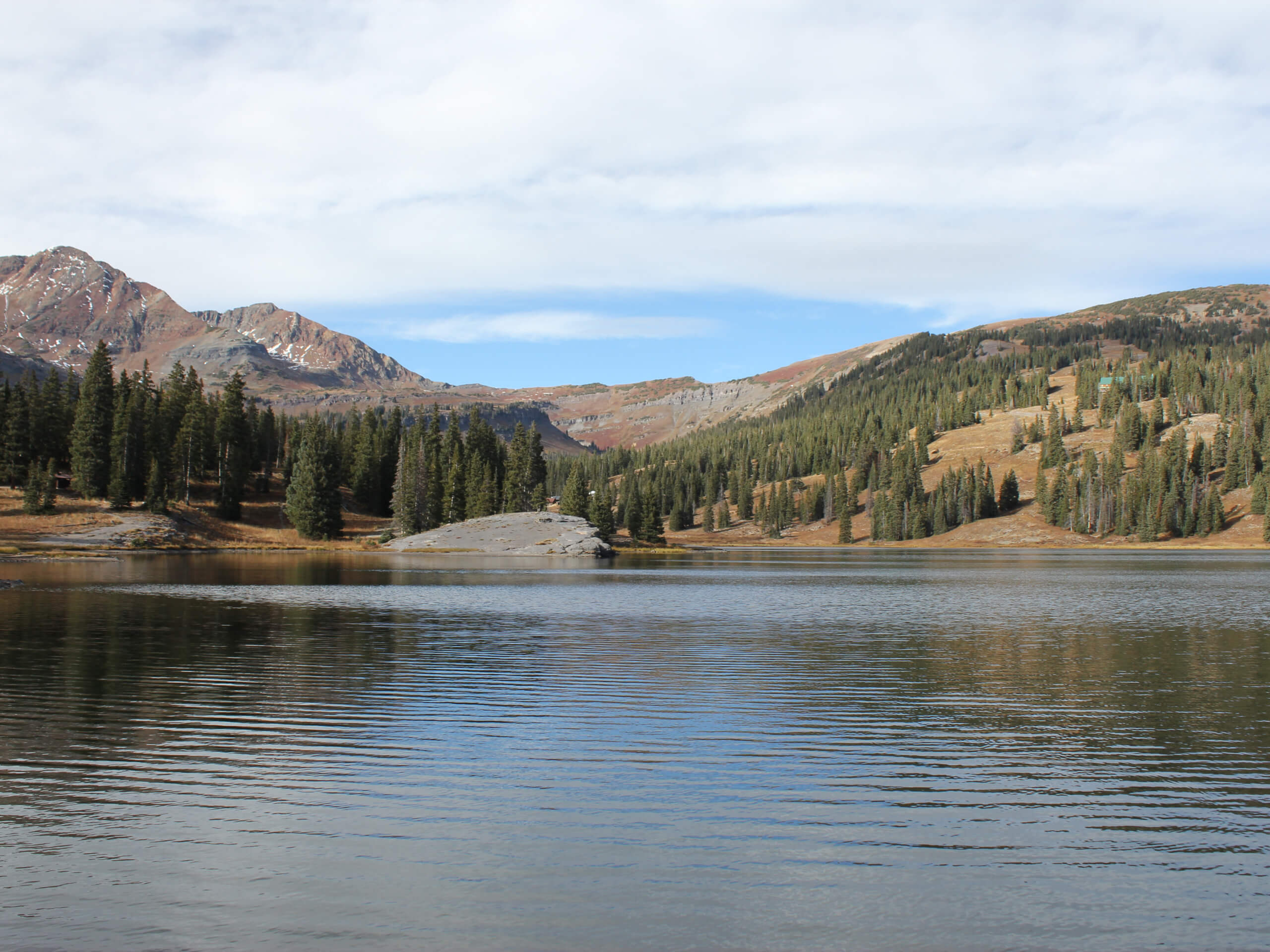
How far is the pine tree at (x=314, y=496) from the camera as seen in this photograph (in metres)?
120

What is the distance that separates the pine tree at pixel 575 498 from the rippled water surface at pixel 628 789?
105m

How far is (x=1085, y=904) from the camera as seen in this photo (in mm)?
10688

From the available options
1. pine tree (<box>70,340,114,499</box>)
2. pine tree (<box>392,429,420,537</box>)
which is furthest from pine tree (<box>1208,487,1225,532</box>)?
pine tree (<box>70,340,114,499</box>)

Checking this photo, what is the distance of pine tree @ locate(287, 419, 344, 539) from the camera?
120m

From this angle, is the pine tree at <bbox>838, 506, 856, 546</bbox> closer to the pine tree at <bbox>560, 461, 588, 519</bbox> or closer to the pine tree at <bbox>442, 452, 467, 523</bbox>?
the pine tree at <bbox>560, 461, 588, 519</bbox>

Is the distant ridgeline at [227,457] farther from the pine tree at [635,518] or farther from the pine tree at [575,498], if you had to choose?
the pine tree at [635,518]

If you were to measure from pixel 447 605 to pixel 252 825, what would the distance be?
36.6 metres

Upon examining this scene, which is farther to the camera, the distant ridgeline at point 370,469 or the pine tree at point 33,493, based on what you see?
the distant ridgeline at point 370,469

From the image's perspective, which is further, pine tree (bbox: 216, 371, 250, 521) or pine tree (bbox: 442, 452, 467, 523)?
pine tree (bbox: 442, 452, 467, 523)

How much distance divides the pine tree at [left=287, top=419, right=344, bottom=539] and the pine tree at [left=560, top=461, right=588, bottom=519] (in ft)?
118

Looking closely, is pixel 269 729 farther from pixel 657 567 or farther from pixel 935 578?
pixel 657 567

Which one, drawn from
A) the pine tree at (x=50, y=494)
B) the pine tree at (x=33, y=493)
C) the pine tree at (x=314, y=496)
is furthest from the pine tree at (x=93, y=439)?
the pine tree at (x=314, y=496)

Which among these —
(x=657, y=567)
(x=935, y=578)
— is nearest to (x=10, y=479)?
(x=657, y=567)

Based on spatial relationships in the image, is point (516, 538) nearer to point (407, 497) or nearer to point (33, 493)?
point (407, 497)
